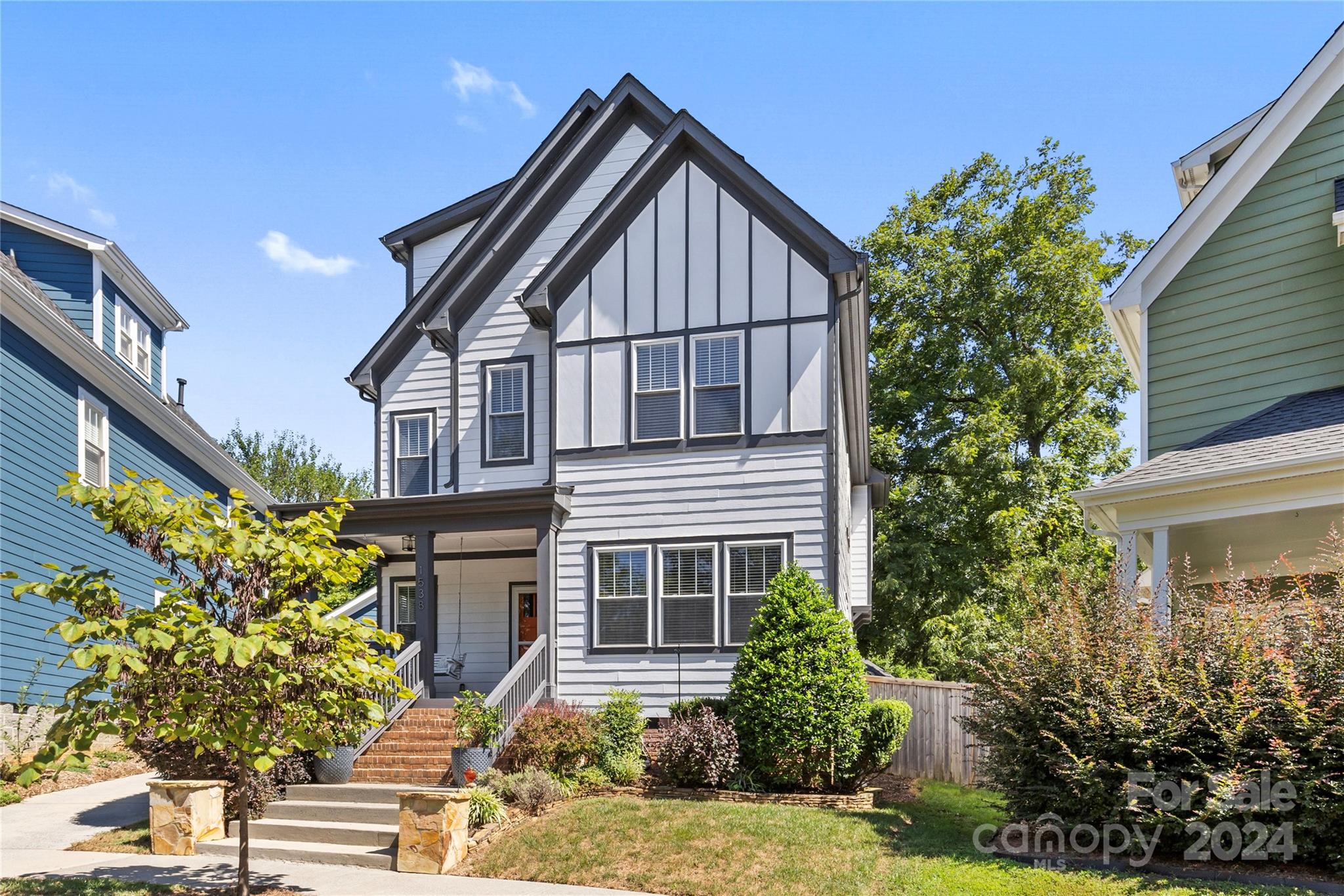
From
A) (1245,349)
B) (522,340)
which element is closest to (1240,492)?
(1245,349)

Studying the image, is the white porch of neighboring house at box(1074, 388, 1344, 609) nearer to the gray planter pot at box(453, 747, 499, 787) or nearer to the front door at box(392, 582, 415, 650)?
the gray planter pot at box(453, 747, 499, 787)

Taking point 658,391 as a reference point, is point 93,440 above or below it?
below

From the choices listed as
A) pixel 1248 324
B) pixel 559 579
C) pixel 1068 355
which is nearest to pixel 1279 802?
pixel 1248 324

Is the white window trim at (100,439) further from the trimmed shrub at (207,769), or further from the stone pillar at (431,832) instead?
the stone pillar at (431,832)

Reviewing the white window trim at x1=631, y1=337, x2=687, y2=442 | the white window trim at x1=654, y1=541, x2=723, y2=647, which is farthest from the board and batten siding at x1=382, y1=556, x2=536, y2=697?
the white window trim at x1=631, y1=337, x2=687, y2=442

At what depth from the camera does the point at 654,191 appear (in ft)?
53.8

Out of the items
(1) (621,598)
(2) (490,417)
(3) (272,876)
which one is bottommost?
(3) (272,876)

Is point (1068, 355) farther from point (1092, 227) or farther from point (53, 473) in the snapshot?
point (53, 473)

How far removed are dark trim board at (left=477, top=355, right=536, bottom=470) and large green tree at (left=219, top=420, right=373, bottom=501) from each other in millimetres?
31070

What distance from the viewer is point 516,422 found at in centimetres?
1745

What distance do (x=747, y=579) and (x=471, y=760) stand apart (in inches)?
187

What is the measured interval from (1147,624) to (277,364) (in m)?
27.0

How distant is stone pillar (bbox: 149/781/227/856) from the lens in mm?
11375

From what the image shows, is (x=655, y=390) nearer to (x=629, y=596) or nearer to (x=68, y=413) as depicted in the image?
(x=629, y=596)
